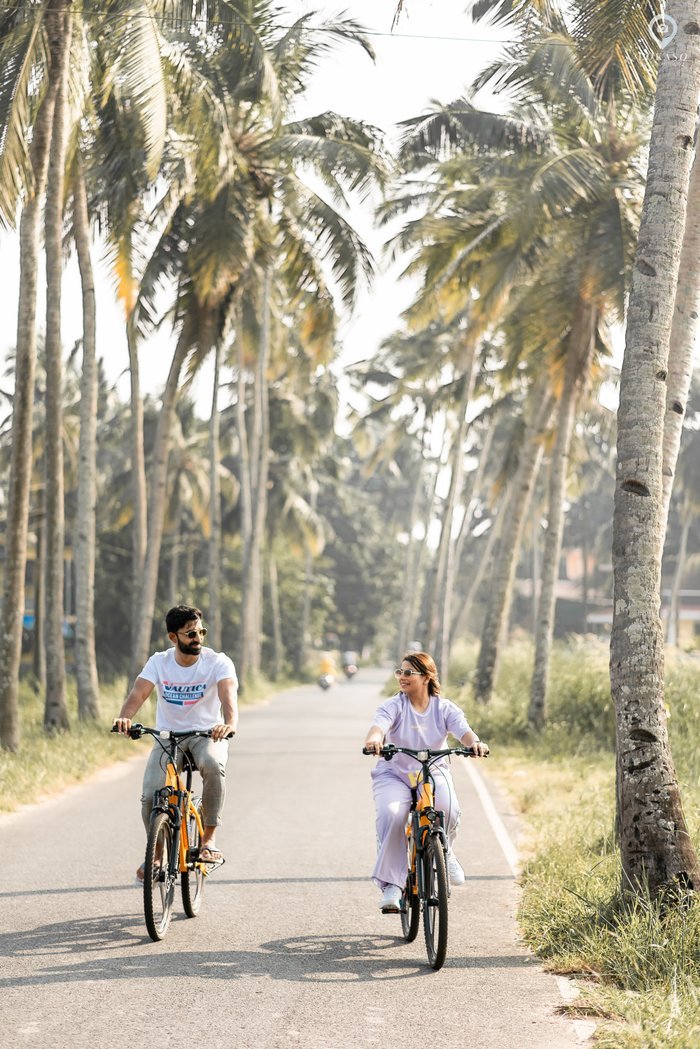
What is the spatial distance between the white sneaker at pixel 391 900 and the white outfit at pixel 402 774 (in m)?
0.03

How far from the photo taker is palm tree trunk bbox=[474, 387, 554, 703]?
2538 centimetres

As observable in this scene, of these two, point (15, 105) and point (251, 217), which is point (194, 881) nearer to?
point (15, 105)

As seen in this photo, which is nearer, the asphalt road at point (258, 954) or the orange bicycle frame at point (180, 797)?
the asphalt road at point (258, 954)

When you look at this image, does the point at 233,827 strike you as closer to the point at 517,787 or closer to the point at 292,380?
the point at 517,787

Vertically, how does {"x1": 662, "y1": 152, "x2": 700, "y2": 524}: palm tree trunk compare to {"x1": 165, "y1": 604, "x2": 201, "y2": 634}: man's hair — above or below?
above

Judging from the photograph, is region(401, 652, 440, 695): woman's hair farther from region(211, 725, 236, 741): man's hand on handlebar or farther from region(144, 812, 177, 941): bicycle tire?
region(144, 812, 177, 941): bicycle tire

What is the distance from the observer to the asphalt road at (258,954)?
5.61 meters

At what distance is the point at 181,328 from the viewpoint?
2303cm

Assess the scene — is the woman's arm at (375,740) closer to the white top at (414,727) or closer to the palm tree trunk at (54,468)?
the white top at (414,727)

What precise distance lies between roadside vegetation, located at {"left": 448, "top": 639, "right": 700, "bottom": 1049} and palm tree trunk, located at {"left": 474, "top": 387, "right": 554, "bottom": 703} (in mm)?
5172

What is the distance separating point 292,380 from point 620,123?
2436 cm

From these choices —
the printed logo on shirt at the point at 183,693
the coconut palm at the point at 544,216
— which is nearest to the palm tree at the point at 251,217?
the coconut palm at the point at 544,216

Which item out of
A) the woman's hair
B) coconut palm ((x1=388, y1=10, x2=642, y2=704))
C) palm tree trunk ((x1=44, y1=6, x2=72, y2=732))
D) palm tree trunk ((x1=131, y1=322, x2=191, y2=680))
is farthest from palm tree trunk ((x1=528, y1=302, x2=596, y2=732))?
the woman's hair

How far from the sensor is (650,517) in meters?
7.80
